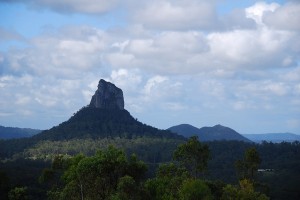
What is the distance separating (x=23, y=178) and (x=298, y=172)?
371 ft

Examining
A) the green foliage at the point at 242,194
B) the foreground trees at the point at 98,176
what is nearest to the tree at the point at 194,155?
the green foliage at the point at 242,194

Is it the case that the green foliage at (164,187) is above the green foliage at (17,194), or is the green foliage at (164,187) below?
above

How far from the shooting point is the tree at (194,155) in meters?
63.6

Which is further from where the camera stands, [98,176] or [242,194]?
[242,194]

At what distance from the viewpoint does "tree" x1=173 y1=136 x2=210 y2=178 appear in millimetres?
63625

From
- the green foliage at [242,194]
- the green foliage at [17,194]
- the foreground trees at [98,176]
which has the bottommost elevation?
the green foliage at [17,194]

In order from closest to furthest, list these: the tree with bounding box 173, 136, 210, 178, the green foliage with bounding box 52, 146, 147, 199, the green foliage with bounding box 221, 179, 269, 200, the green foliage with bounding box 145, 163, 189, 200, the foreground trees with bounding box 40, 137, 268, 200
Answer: the foreground trees with bounding box 40, 137, 268, 200 < the green foliage with bounding box 52, 146, 147, 199 < the green foliage with bounding box 145, 163, 189, 200 < the green foliage with bounding box 221, 179, 269, 200 < the tree with bounding box 173, 136, 210, 178

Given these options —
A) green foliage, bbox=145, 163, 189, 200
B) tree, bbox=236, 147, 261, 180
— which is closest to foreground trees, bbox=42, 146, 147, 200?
green foliage, bbox=145, 163, 189, 200

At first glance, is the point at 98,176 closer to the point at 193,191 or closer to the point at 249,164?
the point at 193,191

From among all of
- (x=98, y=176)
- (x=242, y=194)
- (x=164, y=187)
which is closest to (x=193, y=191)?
(x=164, y=187)

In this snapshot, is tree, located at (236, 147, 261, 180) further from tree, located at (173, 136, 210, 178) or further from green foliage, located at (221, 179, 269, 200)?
green foliage, located at (221, 179, 269, 200)

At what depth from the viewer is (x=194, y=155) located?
211 feet

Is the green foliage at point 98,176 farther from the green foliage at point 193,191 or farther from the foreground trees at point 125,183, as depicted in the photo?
the green foliage at point 193,191

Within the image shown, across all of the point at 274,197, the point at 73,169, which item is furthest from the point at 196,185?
the point at 274,197
